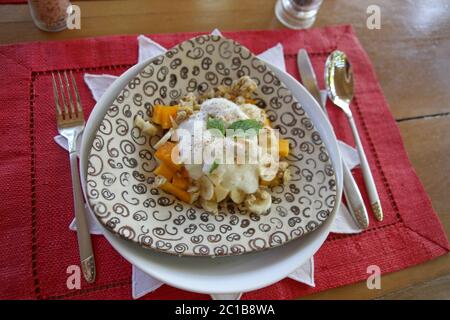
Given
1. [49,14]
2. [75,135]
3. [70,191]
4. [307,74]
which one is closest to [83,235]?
[70,191]

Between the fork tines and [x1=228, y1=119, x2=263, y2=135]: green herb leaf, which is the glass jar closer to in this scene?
the fork tines

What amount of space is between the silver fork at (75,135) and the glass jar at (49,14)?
7.2 inches

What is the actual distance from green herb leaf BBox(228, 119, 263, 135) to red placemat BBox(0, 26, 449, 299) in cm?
37

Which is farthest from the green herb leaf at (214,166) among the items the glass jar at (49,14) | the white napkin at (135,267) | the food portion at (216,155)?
the glass jar at (49,14)

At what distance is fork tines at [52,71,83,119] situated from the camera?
40.1 inches

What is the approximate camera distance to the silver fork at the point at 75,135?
872 millimetres

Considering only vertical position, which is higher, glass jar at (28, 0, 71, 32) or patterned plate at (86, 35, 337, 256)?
glass jar at (28, 0, 71, 32)

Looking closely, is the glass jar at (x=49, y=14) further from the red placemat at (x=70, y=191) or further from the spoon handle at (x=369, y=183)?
the spoon handle at (x=369, y=183)

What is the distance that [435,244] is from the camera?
3.54 ft

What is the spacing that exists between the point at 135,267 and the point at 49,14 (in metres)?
0.81

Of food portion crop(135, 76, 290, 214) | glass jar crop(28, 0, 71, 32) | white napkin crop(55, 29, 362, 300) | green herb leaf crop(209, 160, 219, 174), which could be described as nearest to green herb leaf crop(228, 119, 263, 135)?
food portion crop(135, 76, 290, 214)

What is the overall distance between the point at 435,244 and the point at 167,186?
Answer: 784 millimetres
